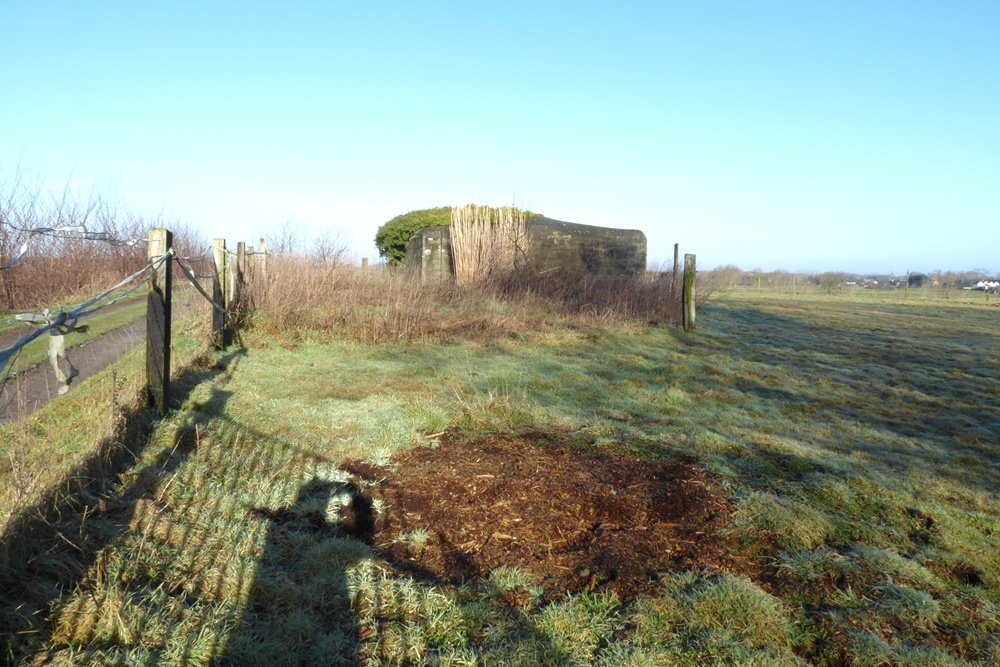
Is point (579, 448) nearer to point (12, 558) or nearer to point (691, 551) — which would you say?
point (691, 551)

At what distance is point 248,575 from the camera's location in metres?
3.30

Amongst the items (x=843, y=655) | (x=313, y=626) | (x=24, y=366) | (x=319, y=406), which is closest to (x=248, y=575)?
(x=313, y=626)

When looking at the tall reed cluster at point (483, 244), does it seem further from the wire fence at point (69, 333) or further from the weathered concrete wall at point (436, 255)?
the wire fence at point (69, 333)

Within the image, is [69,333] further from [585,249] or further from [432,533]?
[585,249]

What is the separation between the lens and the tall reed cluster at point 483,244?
14812 mm

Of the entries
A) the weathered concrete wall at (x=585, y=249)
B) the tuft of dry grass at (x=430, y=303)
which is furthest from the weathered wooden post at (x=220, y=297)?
the weathered concrete wall at (x=585, y=249)

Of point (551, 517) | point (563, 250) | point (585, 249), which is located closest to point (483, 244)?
point (563, 250)

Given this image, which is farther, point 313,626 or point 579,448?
point 579,448

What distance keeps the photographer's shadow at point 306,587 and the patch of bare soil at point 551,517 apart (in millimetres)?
206

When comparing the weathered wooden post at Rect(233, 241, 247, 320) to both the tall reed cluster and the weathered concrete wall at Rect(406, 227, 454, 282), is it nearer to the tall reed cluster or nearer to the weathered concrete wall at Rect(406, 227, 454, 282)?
the tall reed cluster

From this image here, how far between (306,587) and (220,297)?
6.37m

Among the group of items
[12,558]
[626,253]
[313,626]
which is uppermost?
[626,253]

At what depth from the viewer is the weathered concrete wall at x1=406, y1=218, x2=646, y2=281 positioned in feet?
51.6

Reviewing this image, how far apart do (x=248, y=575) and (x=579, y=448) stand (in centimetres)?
269
